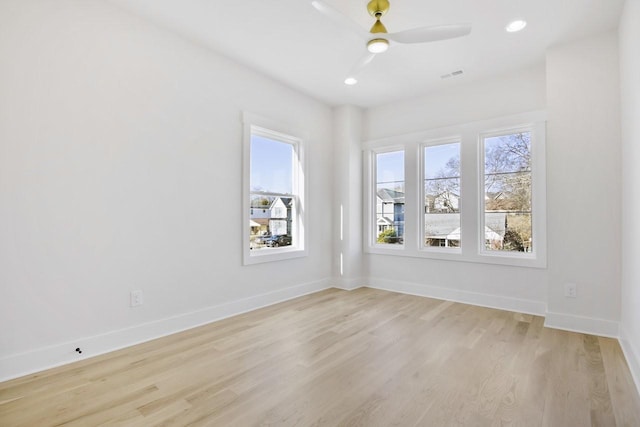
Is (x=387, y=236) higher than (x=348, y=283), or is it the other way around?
(x=387, y=236)

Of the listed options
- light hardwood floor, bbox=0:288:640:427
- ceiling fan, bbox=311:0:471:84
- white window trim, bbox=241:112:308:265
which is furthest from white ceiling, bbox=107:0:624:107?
light hardwood floor, bbox=0:288:640:427

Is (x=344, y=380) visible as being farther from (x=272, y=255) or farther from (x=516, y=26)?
(x=516, y=26)

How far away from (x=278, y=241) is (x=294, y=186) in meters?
0.80

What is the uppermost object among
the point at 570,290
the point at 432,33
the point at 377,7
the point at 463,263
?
the point at 377,7

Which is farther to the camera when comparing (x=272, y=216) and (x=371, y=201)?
(x=371, y=201)

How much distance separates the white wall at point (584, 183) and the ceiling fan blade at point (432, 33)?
1608 millimetres

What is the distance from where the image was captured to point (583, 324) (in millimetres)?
3031

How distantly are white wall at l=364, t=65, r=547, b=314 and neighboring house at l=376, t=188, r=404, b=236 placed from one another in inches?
18.1

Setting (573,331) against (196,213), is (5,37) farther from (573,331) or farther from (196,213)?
(573,331)

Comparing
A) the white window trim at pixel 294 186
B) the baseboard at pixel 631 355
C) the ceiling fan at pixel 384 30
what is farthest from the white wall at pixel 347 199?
the baseboard at pixel 631 355

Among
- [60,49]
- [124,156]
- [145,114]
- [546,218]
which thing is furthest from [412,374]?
[60,49]

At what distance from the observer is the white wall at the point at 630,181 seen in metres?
2.21

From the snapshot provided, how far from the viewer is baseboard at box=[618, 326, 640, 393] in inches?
82.7

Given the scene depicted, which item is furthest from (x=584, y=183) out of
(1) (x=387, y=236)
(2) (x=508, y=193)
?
(1) (x=387, y=236)
